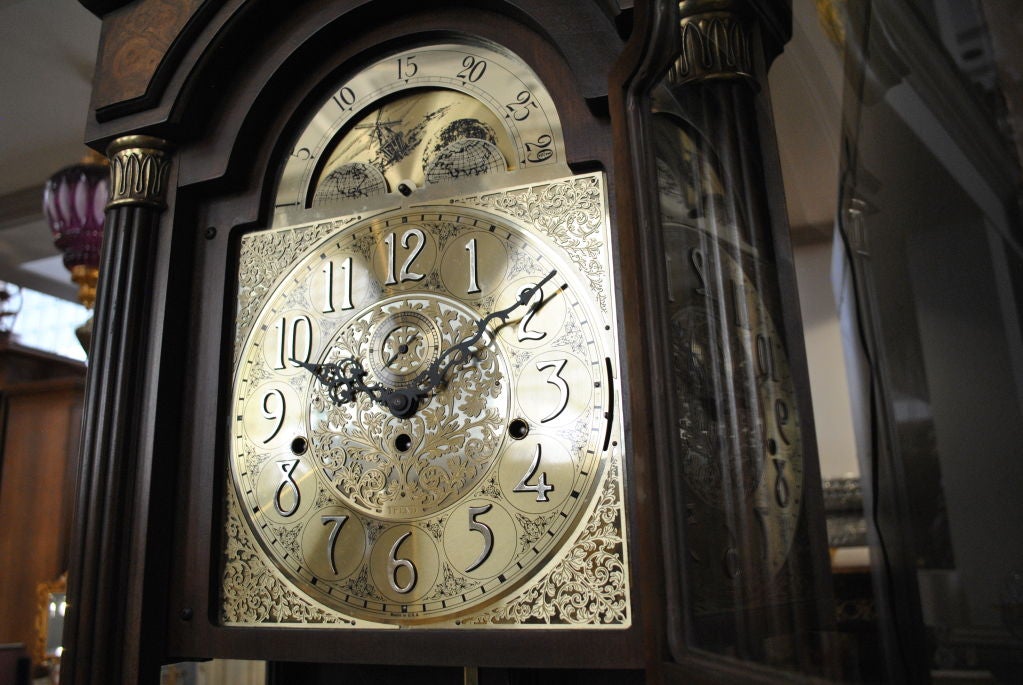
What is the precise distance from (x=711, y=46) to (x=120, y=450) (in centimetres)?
81

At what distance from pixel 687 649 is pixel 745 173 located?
0.32 meters

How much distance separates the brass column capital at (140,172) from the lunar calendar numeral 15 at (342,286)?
0.83 ft

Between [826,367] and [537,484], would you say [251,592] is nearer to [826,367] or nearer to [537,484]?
[537,484]

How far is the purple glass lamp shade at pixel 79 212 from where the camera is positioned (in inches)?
90.7

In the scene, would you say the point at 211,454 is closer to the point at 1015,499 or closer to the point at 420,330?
the point at 420,330

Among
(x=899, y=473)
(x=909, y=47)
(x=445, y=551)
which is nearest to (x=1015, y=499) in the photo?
(x=899, y=473)

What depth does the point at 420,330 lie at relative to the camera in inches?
39.6

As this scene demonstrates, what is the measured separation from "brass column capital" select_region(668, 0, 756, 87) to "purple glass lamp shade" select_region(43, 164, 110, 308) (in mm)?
1957

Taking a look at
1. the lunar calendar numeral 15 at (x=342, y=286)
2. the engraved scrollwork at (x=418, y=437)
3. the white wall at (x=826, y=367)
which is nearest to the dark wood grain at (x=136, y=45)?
the lunar calendar numeral 15 at (x=342, y=286)

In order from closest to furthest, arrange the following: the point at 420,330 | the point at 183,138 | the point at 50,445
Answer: the point at 420,330 < the point at 183,138 < the point at 50,445

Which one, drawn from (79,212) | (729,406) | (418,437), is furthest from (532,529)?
(79,212)

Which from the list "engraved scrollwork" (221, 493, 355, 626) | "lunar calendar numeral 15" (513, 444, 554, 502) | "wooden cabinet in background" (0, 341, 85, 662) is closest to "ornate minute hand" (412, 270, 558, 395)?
"lunar calendar numeral 15" (513, 444, 554, 502)

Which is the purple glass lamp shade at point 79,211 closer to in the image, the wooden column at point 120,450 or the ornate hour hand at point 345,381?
the wooden column at point 120,450

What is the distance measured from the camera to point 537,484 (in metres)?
0.91
